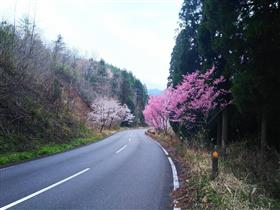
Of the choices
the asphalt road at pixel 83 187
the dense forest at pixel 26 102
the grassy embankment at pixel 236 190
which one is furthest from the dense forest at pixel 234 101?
the dense forest at pixel 26 102

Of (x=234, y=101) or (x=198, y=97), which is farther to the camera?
(x=198, y=97)

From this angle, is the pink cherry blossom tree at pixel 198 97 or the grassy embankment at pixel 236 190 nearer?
the grassy embankment at pixel 236 190

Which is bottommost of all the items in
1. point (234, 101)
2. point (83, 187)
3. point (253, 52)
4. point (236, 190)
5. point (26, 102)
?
point (83, 187)

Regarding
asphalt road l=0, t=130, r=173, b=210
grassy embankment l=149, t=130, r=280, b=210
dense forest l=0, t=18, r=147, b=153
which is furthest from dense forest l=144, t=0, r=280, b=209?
dense forest l=0, t=18, r=147, b=153

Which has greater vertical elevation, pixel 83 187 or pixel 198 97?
pixel 198 97

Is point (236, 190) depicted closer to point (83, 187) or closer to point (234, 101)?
point (83, 187)

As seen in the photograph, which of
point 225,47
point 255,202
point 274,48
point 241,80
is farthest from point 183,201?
point 225,47

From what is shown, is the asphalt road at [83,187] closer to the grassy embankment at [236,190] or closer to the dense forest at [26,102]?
the grassy embankment at [236,190]

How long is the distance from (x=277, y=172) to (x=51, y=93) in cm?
2226

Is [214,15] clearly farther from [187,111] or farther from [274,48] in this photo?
[187,111]

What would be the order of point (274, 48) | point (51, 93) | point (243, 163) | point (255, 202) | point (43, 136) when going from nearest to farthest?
point (255, 202) < point (243, 163) < point (274, 48) < point (43, 136) < point (51, 93)

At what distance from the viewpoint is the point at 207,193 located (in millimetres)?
5930

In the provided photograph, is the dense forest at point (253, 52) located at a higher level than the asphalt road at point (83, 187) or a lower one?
higher

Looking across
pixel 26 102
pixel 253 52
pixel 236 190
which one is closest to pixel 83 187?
pixel 236 190
